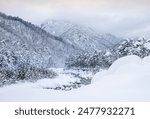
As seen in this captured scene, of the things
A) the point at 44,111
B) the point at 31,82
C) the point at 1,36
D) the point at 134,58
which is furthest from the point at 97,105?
the point at 1,36

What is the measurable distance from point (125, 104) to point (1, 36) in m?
179

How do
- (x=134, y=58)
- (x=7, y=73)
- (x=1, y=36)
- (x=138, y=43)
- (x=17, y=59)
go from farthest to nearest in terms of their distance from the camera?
(x=1, y=36), (x=138, y=43), (x=17, y=59), (x=7, y=73), (x=134, y=58)

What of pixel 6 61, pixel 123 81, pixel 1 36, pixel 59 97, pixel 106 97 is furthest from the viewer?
pixel 1 36

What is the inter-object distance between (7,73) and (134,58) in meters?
33.5

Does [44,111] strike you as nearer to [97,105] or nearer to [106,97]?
[97,105]

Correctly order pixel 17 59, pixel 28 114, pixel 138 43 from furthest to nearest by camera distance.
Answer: pixel 138 43 → pixel 17 59 → pixel 28 114

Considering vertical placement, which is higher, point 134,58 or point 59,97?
point 134,58

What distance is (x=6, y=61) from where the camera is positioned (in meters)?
68.5

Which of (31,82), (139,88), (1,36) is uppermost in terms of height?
(1,36)

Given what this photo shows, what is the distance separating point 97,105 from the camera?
1342 centimetres

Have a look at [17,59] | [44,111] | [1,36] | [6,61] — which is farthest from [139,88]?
[1,36]

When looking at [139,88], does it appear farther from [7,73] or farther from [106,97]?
[7,73]

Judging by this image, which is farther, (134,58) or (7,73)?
(7,73)

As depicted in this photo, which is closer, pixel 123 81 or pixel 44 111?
pixel 44 111
